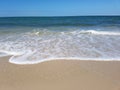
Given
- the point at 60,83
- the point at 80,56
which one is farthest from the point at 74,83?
the point at 80,56

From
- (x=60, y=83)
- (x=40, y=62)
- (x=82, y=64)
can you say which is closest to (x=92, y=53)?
(x=82, y=64)

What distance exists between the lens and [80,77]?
361 cm

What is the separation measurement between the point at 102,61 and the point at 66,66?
1.00m

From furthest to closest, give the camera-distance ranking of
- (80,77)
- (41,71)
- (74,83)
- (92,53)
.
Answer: (92,53) < (41,71) < (80,77) < (74,83)

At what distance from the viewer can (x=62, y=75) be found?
3.72 meters

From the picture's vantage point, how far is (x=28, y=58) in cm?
495

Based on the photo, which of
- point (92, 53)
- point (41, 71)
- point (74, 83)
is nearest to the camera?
→ point (74, 83)

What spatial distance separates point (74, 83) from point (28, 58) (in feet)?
6.52

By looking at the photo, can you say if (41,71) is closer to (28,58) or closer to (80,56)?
(28,58)

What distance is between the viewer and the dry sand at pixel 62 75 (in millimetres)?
3209

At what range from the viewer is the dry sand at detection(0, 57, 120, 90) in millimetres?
3209

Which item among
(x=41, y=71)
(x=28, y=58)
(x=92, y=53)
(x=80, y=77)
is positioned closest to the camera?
(x=80, y=77)

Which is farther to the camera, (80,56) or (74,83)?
(80,56)

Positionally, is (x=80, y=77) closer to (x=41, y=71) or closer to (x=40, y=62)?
(x=41, y=71)
